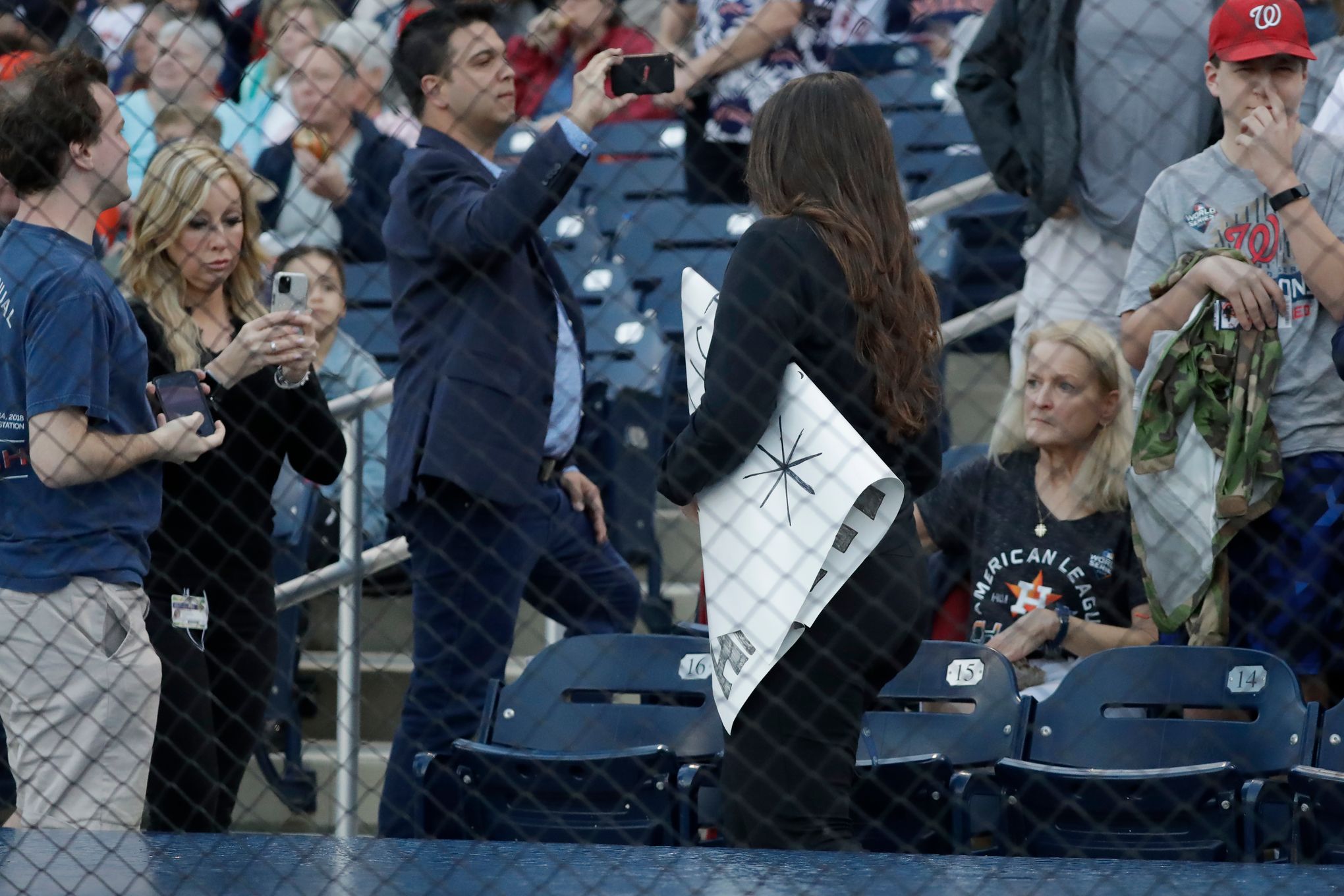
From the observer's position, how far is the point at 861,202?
2.40 m

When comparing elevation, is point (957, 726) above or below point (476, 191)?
below

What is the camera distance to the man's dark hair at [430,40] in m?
3.46

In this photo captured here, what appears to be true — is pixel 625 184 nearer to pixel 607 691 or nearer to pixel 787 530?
pixel 607 691

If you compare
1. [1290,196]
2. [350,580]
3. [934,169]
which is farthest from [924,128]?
[350,580]

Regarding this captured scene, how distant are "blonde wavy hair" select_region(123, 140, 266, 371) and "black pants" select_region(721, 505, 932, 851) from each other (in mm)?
→ 1366

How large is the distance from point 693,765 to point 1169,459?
968 millimetres

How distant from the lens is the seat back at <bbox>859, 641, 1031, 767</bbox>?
2928 mm

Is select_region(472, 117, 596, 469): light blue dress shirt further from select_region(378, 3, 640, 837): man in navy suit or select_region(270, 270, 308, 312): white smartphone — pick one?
select_region(270, 270, 308, 312): white smartphone

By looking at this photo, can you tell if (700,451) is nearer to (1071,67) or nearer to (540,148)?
(540,148)

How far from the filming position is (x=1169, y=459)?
294cm

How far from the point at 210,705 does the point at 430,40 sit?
1398 mm

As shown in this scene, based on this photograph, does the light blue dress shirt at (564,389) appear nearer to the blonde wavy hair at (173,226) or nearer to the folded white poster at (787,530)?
the blonde wavy hair at (173,226)

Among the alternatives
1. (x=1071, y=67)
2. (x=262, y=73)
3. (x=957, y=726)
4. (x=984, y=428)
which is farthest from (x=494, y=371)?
(x=262, y=73)

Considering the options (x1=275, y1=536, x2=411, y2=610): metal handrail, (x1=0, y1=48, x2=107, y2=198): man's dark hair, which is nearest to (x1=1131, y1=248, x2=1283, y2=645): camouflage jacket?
(x1=275, y1=536, x2=411, y2=610): metal handrail
